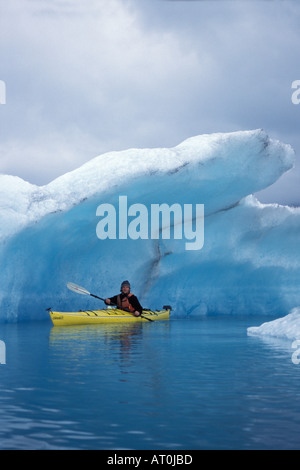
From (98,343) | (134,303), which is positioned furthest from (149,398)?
(134,303)

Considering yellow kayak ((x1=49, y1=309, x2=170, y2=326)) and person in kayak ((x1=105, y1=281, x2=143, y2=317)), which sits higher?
person in kayak ((x1=105, y1=281, x2=143, y2=317))

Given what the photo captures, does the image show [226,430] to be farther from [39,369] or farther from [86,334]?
[86,334]

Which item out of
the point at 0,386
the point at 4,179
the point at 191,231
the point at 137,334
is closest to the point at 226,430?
the point at 0,386

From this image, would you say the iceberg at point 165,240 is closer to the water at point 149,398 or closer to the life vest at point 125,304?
the life vest at point 125,304

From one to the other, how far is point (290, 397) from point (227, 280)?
644 inches

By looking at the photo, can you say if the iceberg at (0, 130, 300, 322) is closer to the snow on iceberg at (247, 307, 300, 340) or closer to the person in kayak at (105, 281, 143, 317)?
the person in kayak at (105, 281, 143, 317)

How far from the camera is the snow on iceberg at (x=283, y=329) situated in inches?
443

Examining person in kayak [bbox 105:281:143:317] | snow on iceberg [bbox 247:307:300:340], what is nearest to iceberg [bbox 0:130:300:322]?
person in kayak [bbox 105:281:143:317]

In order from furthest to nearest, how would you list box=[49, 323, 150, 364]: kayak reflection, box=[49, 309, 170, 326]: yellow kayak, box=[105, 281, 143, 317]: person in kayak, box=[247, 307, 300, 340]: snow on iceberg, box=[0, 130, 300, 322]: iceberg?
box=[105, 281, 143, 317]: person in kayak < box=[0, 130, 300, 322]: iceberg < box=[49, 309, 170, 326]: yellow kayak < box=[247, 307, 300, 340]: snow on iceberg < box=[49, 323, 150, 364]: kayak reflection

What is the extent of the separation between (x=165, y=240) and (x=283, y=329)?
874 centimetres

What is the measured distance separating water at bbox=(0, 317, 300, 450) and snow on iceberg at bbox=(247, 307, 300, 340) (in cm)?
190

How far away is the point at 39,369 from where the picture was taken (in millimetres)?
6984

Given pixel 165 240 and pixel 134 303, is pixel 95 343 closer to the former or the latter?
pixel 134 303

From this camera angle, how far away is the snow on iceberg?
36.9 feet
